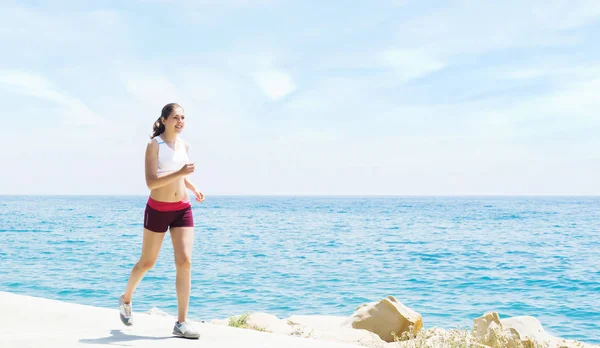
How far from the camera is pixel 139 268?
547 centimetres

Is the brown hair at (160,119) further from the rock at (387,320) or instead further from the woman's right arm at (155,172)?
the rock at (387,320)

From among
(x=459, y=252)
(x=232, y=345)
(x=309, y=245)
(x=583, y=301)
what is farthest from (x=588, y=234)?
(x=232, y=345)

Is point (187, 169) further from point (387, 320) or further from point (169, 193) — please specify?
point (387, 320)

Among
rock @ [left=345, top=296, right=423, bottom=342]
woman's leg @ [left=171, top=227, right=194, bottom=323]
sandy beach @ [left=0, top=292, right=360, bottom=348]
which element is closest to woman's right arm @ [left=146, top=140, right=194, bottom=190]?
woman's leg @ [left=171, top=227, right=194, bottom=323]

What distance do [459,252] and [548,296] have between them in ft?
35.2

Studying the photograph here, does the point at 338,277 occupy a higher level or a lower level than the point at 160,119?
lower

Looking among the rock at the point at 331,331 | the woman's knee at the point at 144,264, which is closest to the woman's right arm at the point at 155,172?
the woman's knee at the point at 144,264

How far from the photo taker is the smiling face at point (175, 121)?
17.4ft

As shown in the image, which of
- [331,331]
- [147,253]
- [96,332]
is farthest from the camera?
[331,331]

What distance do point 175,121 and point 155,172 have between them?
0.52 meters

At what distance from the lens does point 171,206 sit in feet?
17.3

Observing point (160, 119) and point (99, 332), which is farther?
point (99, 332)

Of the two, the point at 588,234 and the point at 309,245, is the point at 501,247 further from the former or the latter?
the point at 588,234

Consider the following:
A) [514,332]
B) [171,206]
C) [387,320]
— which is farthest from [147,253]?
[514,332]
